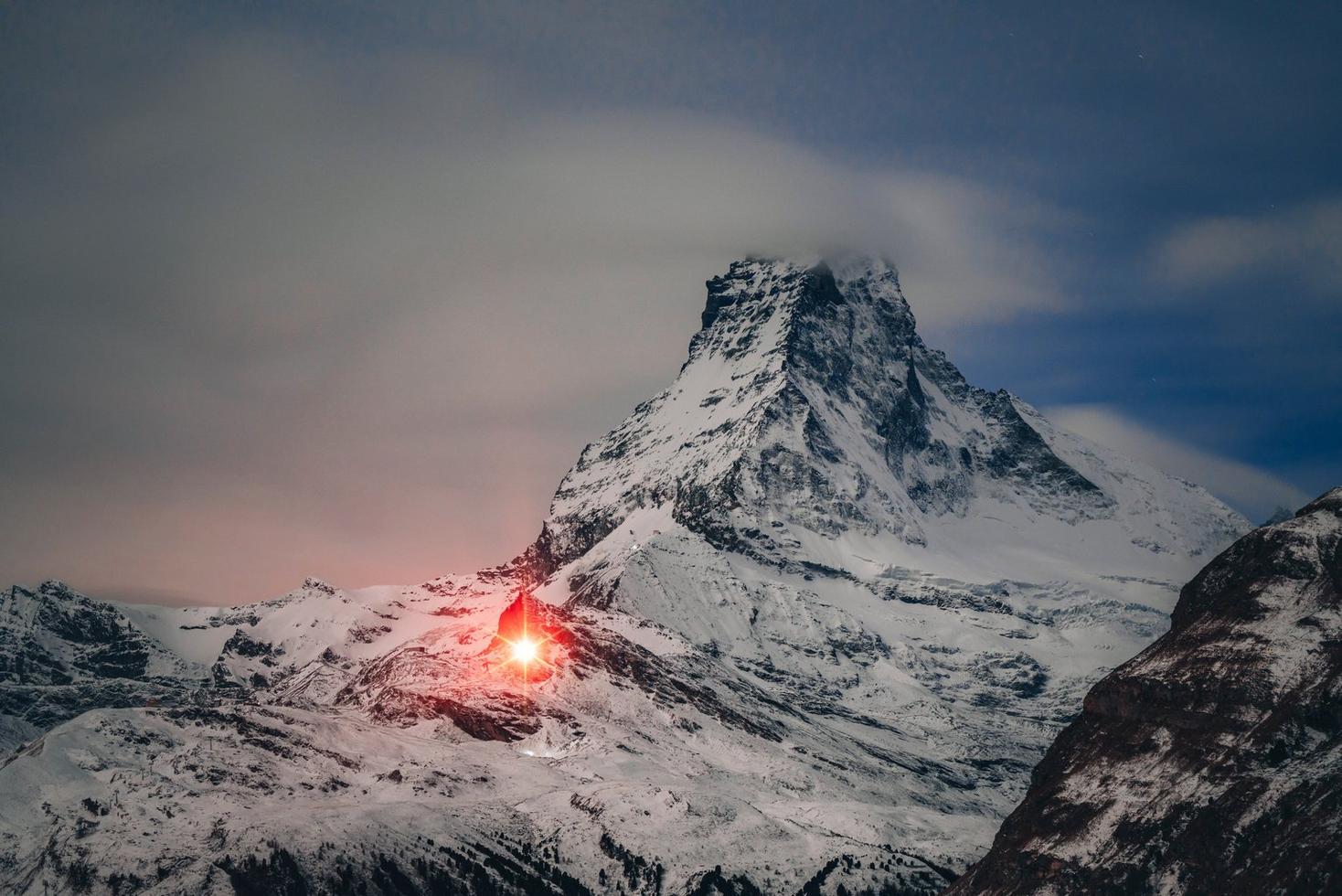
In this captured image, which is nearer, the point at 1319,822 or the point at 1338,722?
the point at 1319,822

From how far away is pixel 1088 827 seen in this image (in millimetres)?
197500

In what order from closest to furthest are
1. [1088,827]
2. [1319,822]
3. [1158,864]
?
[1319,822]
[1158,864]
[1088,827]

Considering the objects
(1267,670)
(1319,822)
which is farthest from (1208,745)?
(1319,822)

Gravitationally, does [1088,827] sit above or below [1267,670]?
below

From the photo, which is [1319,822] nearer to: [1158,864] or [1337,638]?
[1158,864]

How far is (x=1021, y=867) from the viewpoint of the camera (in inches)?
7835

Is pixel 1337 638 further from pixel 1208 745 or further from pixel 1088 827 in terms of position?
pixel 1088 827

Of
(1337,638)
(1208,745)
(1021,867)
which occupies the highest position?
(1337,638)

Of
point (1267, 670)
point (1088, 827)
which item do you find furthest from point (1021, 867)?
point (1267, 670)

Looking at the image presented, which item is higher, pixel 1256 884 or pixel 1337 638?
pixel 1337 638

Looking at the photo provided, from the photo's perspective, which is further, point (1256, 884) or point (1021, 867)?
point (1021, 867)

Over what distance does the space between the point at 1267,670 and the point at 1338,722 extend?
14.1 m

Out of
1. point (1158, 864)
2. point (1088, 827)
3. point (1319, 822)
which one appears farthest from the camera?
point (1088, 827)

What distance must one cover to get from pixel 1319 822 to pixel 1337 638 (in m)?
36.3
